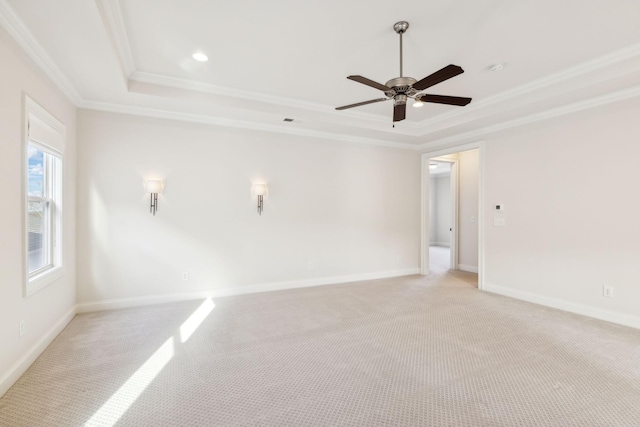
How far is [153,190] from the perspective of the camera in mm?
3916

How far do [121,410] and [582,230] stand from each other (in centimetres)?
503

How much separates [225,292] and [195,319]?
3.08ft

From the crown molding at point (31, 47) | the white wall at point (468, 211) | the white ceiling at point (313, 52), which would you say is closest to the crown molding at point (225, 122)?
the white ceiling at point (313, 52)

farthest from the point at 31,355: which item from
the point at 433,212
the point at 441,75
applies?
the point at 433,212

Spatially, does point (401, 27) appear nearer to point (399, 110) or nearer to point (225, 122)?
point (399, 110)

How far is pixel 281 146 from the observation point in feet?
15.8

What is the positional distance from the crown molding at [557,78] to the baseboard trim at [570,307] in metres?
2.67

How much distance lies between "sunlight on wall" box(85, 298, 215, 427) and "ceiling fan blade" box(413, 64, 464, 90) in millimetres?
3125

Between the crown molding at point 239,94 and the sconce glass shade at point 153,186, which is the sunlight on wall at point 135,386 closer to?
A: the sconce glass shade at point 153,186

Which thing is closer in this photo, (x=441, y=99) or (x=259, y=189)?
(x=441, y=99)

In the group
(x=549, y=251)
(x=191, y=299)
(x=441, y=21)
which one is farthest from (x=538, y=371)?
(x=191, y=299)

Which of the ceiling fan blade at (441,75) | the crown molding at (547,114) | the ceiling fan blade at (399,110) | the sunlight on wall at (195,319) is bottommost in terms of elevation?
the sunlight on wall at (195,319)

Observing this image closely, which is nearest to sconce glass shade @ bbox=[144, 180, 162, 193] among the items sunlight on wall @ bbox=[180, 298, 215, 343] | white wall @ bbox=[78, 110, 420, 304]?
white wall @ bbox=[78, 110, 420, 304]

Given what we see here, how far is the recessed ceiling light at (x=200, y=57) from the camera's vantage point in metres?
2.91
